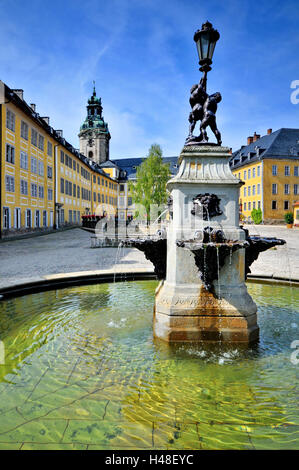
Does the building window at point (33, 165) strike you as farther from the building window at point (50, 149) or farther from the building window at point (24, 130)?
the building window at point (50, 149)

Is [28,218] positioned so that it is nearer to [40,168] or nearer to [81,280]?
[40,168]

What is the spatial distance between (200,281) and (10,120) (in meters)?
24.0

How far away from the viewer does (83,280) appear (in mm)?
7312

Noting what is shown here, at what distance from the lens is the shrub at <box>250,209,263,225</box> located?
4722 centimetres

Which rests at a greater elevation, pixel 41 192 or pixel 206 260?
pixel 41 192

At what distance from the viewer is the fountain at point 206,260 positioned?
153 inches

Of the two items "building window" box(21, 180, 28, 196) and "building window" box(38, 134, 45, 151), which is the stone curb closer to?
"building window" box(21, 180, 28, 196)

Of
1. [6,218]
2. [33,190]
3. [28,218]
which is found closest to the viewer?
[6,218]

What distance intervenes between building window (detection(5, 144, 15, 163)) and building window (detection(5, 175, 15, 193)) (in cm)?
132

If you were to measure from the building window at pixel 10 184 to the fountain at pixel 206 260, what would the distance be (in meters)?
21.7

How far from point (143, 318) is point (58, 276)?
3076 millimetres

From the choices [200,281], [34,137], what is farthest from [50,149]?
[200,281]
